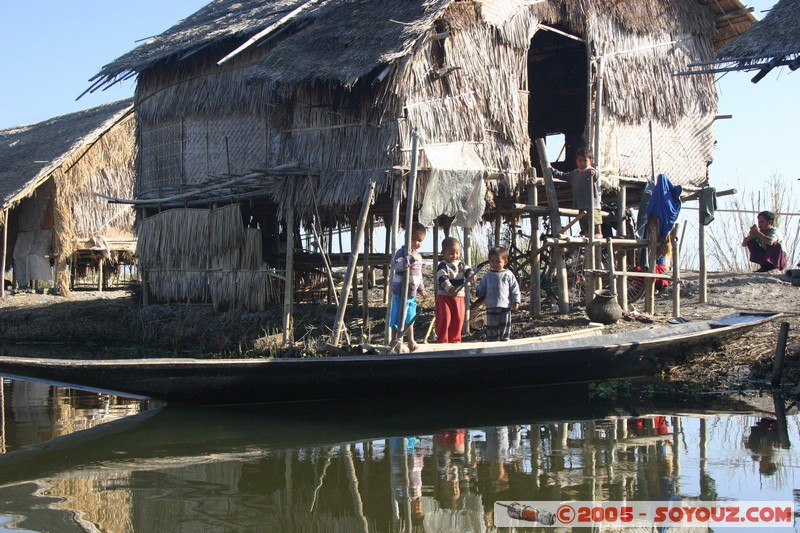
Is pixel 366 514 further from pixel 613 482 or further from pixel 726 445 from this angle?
pixel 726 445

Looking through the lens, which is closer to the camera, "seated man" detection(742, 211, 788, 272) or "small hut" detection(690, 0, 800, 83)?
"small hut" detection(690, 0, 800, 83)

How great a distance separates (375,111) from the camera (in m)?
10.3

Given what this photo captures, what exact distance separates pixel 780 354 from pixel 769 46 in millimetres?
2762

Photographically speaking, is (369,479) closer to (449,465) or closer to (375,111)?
(449,465)

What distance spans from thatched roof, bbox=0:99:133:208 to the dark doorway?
8440 millimetres

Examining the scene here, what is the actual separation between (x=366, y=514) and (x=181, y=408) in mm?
3391

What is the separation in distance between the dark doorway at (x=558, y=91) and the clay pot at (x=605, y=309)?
3.59m

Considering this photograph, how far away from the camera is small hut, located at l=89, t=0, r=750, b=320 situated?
10.2m

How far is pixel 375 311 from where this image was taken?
12891 millimetres

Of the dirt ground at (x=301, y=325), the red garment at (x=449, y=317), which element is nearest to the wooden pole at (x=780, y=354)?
the dirt ground at (x=301, y=325)

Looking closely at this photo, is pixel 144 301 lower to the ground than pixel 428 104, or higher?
lower

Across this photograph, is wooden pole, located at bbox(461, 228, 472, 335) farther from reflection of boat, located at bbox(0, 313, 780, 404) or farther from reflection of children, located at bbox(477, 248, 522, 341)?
reflection of boat, located at bbox(0, 313, 780, 404)

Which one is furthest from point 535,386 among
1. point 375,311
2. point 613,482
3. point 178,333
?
point 178,333

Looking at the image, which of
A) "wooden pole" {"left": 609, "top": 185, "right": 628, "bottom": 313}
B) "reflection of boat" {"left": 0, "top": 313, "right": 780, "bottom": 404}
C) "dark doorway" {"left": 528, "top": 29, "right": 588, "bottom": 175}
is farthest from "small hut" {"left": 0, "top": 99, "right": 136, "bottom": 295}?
"reflection of boat" {"left": 0, "top": 313, "right": 780, "bottom": 404}
